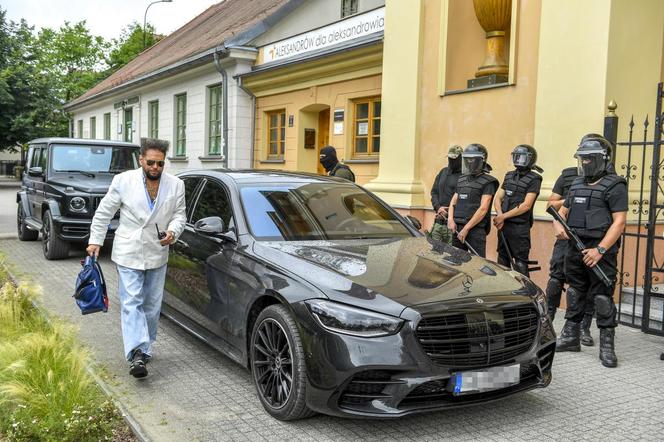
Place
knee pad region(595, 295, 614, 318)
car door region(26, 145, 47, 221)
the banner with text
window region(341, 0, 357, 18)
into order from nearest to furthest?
knee pad region(595, 295, 614, 318)
car door region(26, 145, 47, 221)
the banner with text
window region(341, 0, 357, 18)

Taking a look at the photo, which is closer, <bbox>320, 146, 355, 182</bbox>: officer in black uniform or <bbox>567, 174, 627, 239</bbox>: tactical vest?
<bbox>567, 174, 627, 239</bbox>: tactical vest

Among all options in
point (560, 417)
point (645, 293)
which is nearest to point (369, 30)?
point (645, 293)

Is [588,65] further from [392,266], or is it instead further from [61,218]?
[61,218]

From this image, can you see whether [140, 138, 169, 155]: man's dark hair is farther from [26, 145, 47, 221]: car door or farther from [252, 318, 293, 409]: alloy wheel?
[26, 145, 47, 221]: car door

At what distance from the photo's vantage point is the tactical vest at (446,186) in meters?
7.71

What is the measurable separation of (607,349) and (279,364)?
3058 millimetres

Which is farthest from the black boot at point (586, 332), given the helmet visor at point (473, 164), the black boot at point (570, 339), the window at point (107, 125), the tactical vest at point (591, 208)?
the window at point (107, 125)

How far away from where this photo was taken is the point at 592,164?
17.5 feet

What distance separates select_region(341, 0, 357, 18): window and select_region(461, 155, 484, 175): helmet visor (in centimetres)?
924

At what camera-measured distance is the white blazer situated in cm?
462

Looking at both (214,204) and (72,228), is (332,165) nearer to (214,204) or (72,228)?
(214,204)

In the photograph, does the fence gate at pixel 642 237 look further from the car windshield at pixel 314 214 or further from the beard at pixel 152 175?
the beard at pixel 152 175

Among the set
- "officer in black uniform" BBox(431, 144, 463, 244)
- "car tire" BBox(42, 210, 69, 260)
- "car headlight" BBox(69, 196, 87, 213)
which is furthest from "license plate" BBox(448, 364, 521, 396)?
"car tire" BBox(42, 210, 69, 260)

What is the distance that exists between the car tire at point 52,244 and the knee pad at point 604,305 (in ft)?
26.0
